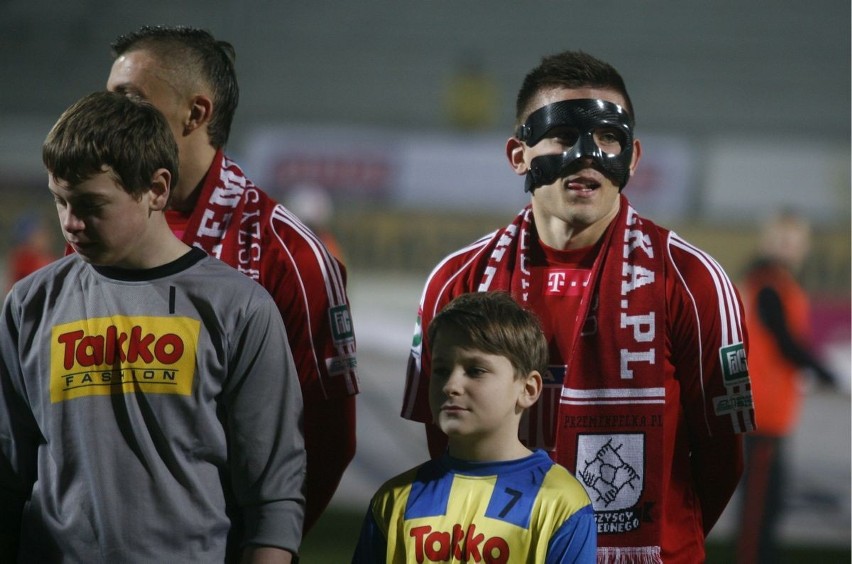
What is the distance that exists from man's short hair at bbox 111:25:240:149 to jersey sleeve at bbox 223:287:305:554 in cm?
61

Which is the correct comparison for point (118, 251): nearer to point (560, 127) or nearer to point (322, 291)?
point (322, 291)

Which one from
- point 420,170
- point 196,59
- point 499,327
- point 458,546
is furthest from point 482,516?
point 420,170

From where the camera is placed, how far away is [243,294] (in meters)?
1.68

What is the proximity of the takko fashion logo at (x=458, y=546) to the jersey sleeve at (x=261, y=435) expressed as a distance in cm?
20

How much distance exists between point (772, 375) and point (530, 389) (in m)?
3.26

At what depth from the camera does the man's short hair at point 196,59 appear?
2.10 metres

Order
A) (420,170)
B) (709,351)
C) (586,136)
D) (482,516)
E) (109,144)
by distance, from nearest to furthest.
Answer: (109,144) → (482,516) → (709,351) → (586,136) → (420,170)

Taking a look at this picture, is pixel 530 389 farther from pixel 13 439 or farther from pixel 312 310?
pixel 13 439

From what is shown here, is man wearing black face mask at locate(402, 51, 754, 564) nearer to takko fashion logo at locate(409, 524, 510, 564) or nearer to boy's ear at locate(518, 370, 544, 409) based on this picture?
boy's ear at locate(518, 370, 544, 409)

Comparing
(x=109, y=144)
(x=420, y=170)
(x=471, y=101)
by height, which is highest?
(x=471, y=101)

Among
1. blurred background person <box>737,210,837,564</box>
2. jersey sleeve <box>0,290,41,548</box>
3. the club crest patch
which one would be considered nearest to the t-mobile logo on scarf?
the club crest patch

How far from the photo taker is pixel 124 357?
5.39 feet

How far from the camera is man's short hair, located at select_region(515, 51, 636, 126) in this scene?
2.09m

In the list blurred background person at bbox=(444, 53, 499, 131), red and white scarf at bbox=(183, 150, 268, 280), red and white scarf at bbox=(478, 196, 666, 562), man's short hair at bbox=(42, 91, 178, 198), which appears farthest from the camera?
blurred background person at bbox=(444, 53, 499, 131)
